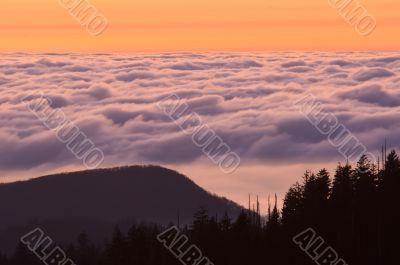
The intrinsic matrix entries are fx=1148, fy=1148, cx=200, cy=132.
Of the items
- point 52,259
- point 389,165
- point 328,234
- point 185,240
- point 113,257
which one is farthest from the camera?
point 52,259

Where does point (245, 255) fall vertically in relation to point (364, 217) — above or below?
below

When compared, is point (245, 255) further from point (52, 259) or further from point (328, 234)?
point (52, 259)

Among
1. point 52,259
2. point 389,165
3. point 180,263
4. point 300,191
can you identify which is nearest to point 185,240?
point 180,263

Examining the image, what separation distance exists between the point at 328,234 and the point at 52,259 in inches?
3062

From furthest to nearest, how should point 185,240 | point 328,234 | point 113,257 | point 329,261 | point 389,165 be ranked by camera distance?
point 113,257, point 185,240, point 389,165, point 328,234, point 329,261

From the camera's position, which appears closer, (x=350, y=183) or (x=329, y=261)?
(x=329, y=261)

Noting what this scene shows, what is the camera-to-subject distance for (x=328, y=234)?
9262 cm

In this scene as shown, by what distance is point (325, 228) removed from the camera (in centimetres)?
9306

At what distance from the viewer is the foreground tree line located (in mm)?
88125

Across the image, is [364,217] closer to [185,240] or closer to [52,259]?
[185,240]

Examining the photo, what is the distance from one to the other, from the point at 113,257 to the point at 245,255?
22479mm

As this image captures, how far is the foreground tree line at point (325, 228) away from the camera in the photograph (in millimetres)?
88125

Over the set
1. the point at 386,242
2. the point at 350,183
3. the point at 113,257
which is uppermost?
the point at 350,183

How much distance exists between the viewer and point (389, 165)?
9869cm
